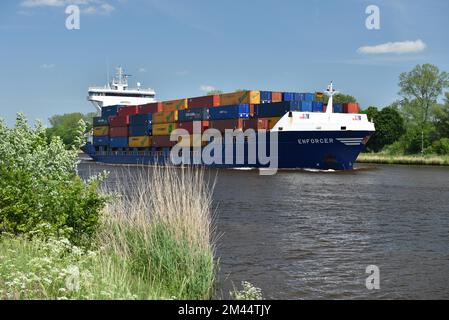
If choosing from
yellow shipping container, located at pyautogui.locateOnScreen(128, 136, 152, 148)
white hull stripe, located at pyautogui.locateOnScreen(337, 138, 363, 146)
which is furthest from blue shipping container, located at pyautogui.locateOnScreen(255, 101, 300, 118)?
yellow shipping container, located at pyautogui.locateOnScreen(128, 136, 152, 148)

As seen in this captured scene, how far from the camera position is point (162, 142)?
7194 cm

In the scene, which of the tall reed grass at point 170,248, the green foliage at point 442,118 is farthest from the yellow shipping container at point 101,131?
the tall reed grass at point 170,248

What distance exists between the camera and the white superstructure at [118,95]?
3659 inches

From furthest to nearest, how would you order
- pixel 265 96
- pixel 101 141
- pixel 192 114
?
1. pixel 101 141
2. pixel 192 114
3. pixel 265 96

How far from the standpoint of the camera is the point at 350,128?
56281 millimetres

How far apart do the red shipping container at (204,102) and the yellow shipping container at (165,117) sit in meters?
2.43

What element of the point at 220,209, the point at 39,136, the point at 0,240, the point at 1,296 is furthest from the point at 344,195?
the point at 1,296

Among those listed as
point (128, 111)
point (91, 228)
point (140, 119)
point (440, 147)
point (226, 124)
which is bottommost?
point (91, 228)

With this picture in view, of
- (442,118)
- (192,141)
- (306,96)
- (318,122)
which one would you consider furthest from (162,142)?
(442,118)

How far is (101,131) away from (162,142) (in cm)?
2132

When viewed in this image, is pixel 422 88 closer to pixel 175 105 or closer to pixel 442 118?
pixel 442 118

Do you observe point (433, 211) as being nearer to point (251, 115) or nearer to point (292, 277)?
point (292, 277)

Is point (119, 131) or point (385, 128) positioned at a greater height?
point (385, 128)

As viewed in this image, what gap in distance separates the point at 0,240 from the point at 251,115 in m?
50.6
